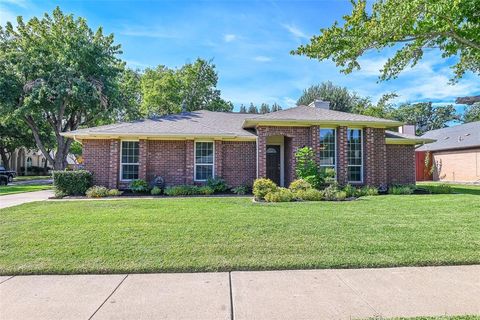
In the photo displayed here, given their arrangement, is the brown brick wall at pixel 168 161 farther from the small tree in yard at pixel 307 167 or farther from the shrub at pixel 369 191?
the shrub at pixel 369 191

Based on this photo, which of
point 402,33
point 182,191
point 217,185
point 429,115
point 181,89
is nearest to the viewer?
point 402,33

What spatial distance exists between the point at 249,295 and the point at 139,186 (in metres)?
10.6

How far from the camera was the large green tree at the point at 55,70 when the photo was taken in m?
19.4

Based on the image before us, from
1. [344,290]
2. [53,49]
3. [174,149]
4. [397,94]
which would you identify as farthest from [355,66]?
[397,94]

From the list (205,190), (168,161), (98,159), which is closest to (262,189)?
(205,190)

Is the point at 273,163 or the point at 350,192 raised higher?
the point at 273,163

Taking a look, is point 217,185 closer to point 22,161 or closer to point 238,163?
point 238,163

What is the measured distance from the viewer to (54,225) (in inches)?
268

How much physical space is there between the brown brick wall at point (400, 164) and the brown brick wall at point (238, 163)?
6.68m

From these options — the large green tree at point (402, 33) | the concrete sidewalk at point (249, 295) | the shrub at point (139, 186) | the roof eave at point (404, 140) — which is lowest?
the concrete sidewalk at point (249, 295)

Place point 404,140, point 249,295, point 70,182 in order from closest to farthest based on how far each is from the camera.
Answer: point 249,295
point 70,182
point 404,140

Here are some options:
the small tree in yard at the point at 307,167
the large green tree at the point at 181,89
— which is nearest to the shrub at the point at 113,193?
the small tree in yard at the point at 307,167

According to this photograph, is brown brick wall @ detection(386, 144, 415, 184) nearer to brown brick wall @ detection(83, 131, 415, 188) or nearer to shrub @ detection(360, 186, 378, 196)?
brown brick wall @ detection(83, 131, 415, 188)

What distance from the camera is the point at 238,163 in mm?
14359
